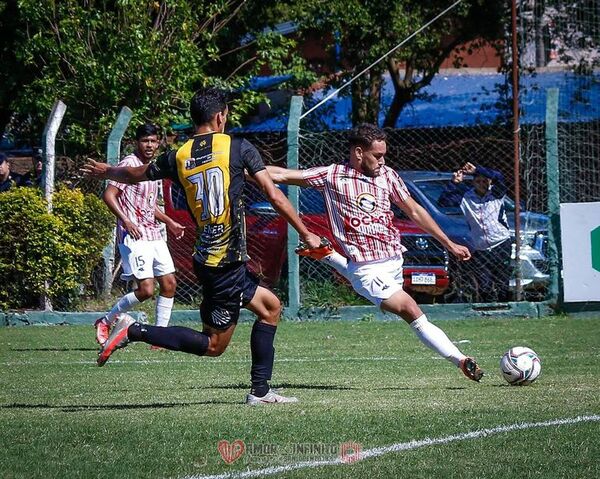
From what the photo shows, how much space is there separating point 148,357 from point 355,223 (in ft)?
9.69

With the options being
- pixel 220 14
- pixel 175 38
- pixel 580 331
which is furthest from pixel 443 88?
pixel 580 331

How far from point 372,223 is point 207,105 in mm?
1921

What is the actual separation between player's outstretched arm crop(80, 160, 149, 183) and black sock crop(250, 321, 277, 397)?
1.25m

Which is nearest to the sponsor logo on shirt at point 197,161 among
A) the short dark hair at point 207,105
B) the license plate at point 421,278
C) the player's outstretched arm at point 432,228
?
the short dark hair at point 207,105

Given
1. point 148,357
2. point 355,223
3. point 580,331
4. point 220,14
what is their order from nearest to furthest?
1. point 355,223
2. point 148,357
3. point 580,331
4. point 220,14

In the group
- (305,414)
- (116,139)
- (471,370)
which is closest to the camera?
(305,414)

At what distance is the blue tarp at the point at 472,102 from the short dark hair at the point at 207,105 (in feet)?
34.3

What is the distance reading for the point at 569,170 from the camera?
14.3 metres

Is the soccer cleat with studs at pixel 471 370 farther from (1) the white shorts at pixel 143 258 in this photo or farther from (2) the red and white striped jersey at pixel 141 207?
(2) the red and white striped jersey at pixel 141 207

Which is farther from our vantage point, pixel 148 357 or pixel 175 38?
pixel 175 38

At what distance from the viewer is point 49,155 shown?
46.1 feet

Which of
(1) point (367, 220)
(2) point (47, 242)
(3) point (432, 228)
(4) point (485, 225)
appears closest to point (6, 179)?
(2) point (47, 242)

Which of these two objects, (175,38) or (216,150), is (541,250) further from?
(216,150)

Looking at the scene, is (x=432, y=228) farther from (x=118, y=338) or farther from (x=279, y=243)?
(x=279, y=243)
